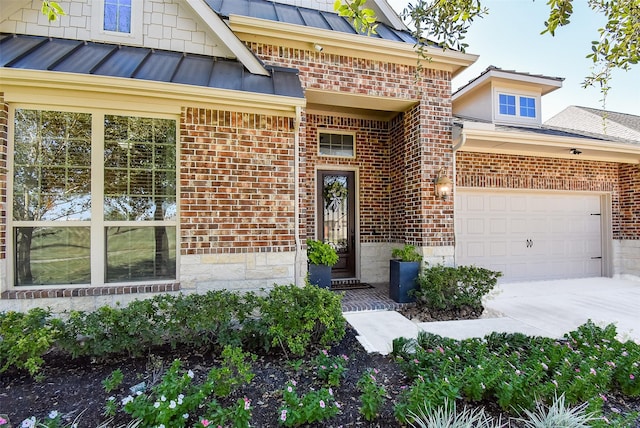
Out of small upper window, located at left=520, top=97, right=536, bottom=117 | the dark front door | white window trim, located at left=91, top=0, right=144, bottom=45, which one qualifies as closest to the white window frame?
white window trim, located at left=91, top=0, right=144, bottom=45

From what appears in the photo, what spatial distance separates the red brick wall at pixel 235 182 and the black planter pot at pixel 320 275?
0.96 meters

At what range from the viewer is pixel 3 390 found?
2.80m

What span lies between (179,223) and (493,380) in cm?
392

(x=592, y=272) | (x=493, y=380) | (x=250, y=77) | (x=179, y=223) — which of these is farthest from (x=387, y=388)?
(x=592, y=272)

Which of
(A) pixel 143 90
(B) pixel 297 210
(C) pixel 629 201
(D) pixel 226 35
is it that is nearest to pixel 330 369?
(B) pixel 297 210

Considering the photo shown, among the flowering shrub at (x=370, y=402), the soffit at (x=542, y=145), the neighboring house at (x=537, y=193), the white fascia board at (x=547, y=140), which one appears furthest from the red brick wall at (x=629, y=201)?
the flowering shrub at (x=370, y=402)

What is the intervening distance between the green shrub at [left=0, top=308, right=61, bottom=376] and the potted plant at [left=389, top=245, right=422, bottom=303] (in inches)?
182

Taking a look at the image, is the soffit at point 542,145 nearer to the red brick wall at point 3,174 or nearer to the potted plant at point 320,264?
the potted plant at point 320,264

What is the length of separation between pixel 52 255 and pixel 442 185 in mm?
5864

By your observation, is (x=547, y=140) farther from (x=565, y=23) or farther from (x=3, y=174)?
(x=3, y=174)

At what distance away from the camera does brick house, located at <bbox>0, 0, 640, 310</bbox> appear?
12.5 ft

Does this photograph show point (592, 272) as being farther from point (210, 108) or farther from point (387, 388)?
point (210, 108)

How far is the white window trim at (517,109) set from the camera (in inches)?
317

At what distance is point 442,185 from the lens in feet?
18.4
